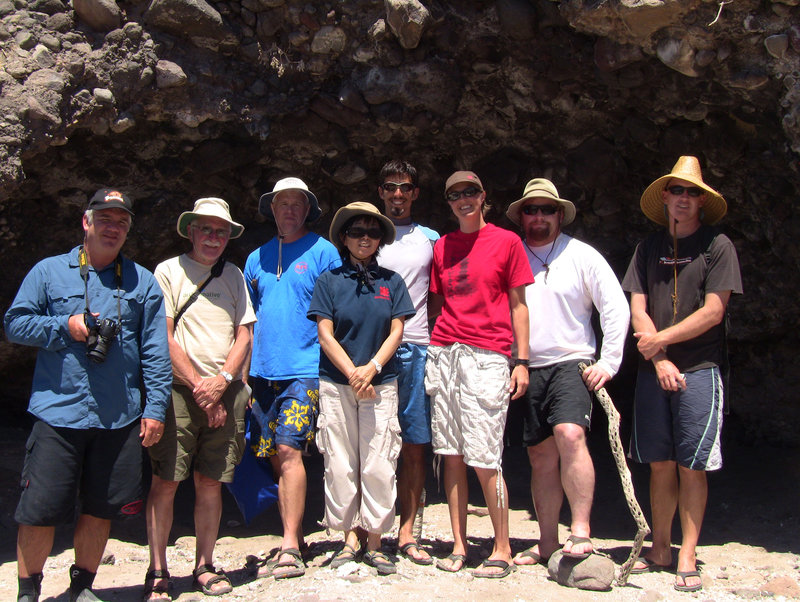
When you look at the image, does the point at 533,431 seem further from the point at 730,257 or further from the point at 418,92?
the point at 418,92

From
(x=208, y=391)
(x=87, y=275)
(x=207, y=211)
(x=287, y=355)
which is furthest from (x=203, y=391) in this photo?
(x=207, y=211)

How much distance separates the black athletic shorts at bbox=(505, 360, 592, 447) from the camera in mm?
3867

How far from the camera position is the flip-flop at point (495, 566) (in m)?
3.75

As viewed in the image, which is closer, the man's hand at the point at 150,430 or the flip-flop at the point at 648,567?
the man's hand at the point at 150,430

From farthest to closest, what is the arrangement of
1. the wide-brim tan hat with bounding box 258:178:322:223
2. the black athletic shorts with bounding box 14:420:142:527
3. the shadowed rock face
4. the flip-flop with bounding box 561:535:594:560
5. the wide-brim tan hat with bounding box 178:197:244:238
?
the shadowed rock face < the wide-brim tan hat with bounding box 258:178:322:223 < the wide-brim tan hat with bounding box 178:197:244:238 < the flip-flop with bounding box 561:535:594:560 < the black athletic shorts with bounding box 14:420:142:527

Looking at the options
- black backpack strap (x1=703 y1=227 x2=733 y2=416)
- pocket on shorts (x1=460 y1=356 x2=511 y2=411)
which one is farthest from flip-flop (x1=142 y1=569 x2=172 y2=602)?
black backpack strap (x1=703 y1=227 x2=733 y2=416)

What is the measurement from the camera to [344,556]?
3.83 m

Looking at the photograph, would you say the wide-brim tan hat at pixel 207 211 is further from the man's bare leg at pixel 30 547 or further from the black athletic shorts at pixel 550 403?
the black athletic shorts at pixel 550 403

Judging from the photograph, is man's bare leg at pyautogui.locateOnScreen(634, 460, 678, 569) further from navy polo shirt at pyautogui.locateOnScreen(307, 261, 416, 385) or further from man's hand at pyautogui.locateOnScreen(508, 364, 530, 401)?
navy polo shirt at pyautogui.locateOnScreen(307, 261, 416, 385)

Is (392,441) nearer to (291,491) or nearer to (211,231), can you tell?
(291,491)

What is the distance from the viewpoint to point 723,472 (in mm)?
5711

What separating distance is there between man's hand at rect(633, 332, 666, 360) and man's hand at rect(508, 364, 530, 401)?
0.65m

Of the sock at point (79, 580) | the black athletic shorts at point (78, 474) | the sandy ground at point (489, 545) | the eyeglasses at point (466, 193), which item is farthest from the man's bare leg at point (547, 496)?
the sock at point (79, 580)

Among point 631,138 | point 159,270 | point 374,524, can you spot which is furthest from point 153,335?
point 631,138
